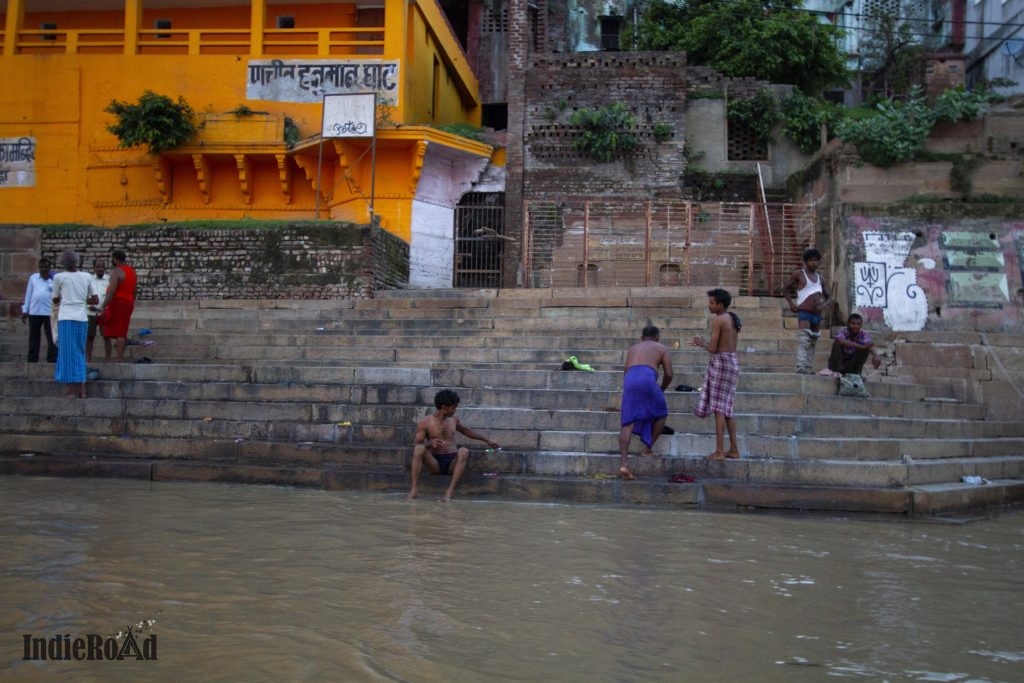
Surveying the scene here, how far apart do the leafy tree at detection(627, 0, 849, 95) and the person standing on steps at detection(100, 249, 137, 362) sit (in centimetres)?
1476

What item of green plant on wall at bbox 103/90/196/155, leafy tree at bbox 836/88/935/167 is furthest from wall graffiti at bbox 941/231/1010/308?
green plant on wall at bbox 103/90/196/155

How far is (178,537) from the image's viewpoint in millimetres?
6074

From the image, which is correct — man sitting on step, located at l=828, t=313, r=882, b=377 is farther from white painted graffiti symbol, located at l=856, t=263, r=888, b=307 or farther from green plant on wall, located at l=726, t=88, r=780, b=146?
green plant on wall, located at l=726, t=88, r=780, b=146

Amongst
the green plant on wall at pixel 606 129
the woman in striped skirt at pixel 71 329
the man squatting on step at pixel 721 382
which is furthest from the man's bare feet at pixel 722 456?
the green plant on wall at pixel 606 129

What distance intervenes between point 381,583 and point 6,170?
19640mm

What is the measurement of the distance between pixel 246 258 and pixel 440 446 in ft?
31.3

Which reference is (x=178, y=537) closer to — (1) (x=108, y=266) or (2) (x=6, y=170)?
(1) (x=108, y=266)

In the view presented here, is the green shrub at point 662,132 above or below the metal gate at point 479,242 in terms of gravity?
above

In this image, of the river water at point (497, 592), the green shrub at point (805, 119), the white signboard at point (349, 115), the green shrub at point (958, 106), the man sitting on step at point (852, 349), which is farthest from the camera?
the green shrub at point (805, 119)

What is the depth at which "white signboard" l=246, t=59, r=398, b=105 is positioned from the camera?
20.2m

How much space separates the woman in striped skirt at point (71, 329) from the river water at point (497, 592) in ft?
8.61

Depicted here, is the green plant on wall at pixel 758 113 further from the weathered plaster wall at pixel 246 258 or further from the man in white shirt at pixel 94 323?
the man in white shirt at pixel 94 323

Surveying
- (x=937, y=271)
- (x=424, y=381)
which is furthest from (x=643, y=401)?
(x=937, y=271)

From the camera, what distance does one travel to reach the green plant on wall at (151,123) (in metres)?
19.6
